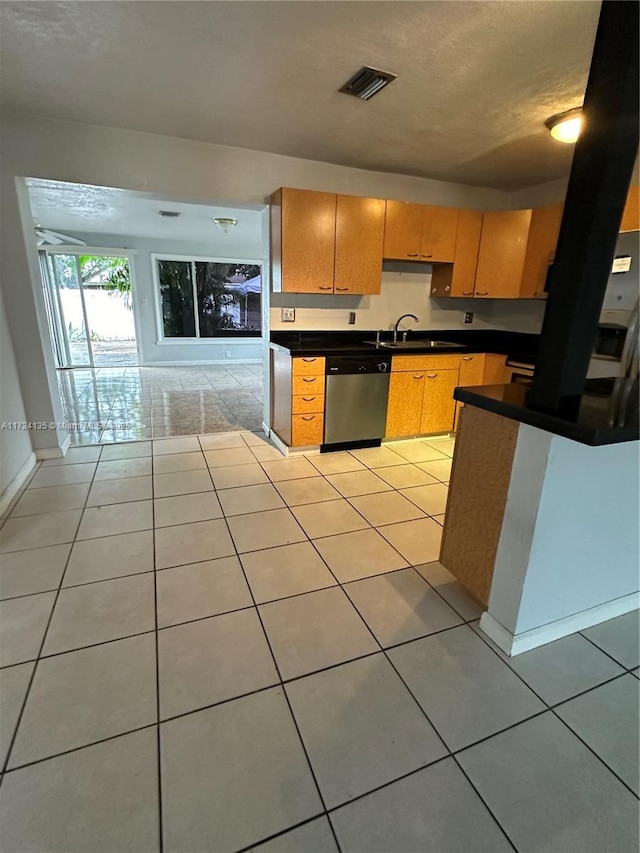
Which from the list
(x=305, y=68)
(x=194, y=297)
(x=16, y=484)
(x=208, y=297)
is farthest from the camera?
(x=208, y=297)

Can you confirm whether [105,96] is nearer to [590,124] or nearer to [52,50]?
[52,50]

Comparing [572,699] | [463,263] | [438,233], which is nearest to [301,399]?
[438,233]

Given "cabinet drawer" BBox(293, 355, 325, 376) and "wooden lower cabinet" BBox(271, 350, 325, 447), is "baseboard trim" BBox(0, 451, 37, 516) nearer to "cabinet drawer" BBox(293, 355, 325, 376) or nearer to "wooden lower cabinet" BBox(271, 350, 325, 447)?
"wooden lower cabinet" BBox(271, 350, 325, 447)

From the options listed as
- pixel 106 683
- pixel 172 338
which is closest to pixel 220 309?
pixel 172 338

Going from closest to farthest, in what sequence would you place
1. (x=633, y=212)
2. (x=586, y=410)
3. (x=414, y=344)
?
1. (x=586, y=410)
2. (x=633, y=212)
3. (x=414, y=344)

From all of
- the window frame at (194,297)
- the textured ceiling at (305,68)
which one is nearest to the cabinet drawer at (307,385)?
the textured ceiling at (305,68)

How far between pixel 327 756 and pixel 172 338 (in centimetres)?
786

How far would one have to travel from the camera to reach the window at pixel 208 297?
7.75 m

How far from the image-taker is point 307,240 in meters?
3.29

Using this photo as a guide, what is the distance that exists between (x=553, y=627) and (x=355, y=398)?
226 cm

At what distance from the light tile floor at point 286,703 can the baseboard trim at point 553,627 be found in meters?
0.04

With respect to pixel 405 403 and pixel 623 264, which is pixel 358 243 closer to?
pixel 405 403

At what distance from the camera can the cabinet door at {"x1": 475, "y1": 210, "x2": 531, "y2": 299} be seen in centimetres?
380

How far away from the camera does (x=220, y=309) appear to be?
8.30 m
